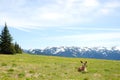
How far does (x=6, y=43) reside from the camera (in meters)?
86.1

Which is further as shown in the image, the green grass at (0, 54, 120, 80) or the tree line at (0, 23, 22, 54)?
the tree line at (0, 23, 22, 54)

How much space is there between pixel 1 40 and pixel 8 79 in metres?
67.4

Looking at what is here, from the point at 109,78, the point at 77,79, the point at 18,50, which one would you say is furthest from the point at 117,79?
the point at 18,50

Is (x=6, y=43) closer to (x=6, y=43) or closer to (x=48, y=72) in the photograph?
(x=6, y=43)

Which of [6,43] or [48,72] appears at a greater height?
[6,43]

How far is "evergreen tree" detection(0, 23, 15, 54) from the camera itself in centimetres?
8400

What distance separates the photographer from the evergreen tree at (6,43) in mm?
84000

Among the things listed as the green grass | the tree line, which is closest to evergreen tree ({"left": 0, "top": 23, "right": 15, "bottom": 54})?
the tree line

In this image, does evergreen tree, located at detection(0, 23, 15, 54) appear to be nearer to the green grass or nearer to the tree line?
the tree line

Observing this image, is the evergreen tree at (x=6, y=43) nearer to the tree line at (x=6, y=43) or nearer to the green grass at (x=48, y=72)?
the tree line at (x=6, y=43)

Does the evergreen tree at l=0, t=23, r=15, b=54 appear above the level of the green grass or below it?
above

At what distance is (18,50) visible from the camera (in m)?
108

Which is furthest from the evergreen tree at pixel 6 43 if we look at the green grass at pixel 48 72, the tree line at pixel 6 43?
the green grass at pixel 48 72

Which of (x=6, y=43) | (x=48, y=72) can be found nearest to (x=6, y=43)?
(x=6, y=43)
